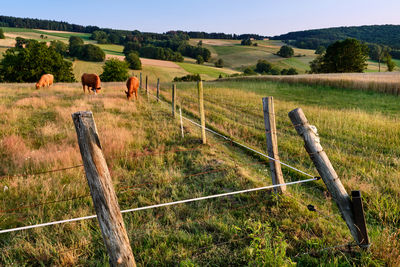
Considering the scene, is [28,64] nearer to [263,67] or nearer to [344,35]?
[263,67]

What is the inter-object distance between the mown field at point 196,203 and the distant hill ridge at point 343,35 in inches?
5129

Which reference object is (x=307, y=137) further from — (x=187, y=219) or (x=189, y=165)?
(x=189, y=165)

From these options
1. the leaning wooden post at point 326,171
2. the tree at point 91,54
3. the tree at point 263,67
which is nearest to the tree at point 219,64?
the tree at point 263,67

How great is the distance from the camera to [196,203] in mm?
3867

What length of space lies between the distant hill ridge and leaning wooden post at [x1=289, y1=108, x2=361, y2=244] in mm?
133462

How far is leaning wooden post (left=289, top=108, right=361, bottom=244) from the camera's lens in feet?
7.80

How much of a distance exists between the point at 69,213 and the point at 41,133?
501cm

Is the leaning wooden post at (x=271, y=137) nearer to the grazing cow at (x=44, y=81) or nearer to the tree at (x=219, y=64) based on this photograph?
the grazing cow at (x=44, y=81)

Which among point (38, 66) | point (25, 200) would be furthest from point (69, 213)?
point (38, 66)

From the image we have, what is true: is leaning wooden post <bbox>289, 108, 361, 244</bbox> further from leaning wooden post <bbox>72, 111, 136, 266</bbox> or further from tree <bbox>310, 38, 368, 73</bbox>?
tree <bbox>310, 38, 368, 73</bbox>

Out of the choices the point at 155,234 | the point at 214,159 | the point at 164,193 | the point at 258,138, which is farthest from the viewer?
the point at 258,138

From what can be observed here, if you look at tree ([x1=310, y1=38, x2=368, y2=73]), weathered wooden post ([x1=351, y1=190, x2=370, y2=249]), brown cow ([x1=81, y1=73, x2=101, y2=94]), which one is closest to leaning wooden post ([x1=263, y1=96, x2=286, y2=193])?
weathered wooden post ([x1=351, y1=190, x2=370, y2=249])

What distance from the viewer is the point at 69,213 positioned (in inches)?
135

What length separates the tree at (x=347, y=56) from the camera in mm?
38000
